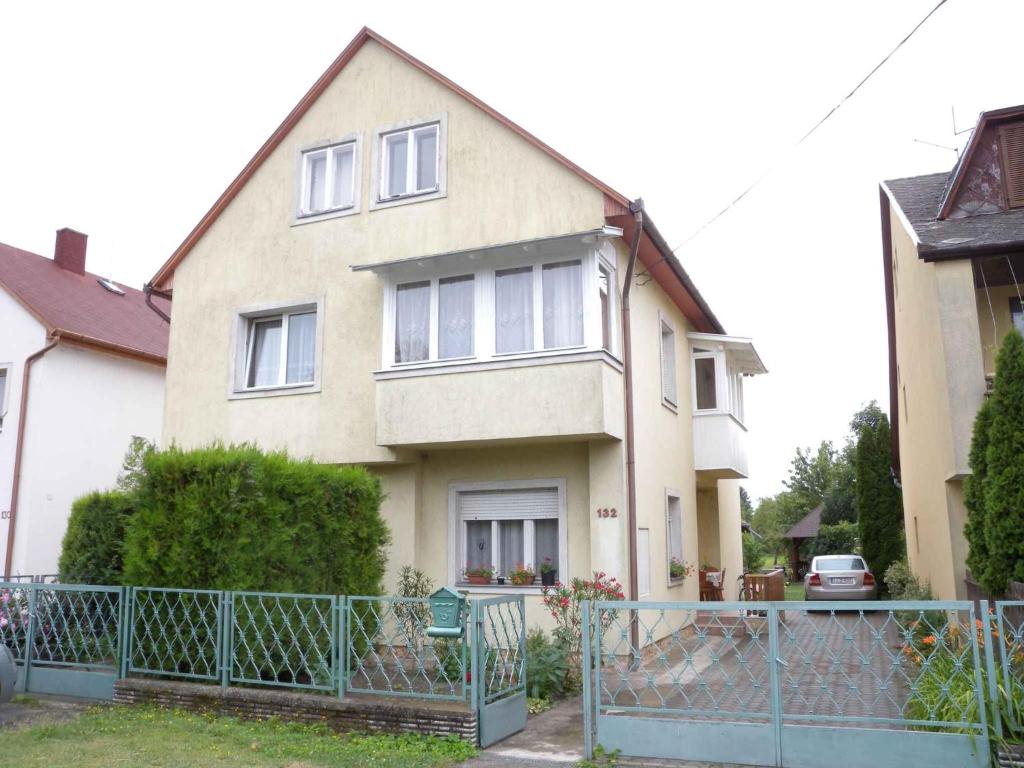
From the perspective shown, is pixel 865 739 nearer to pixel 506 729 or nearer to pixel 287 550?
pixel 506 729

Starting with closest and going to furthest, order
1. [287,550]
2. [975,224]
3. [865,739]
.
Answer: [865,739] → [287,550] → [975,224]

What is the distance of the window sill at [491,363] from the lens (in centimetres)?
1198

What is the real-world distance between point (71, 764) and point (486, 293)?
8.04m

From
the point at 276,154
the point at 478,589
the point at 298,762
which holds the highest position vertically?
the point at 276,154

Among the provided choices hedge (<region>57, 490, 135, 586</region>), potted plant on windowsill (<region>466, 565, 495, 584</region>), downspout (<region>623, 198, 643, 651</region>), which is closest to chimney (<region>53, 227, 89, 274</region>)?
hedge (<region>57, 490, 135, 586</region>)

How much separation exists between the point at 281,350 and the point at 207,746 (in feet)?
26.5

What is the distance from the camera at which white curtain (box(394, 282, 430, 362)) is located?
1339 centimetres

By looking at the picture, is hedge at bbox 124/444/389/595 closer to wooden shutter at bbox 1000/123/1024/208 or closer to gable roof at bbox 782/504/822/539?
wooden shutter at bbox 1000/123/1024/208

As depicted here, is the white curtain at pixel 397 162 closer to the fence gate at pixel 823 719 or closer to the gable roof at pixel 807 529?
the fence gate at pixel 823 719

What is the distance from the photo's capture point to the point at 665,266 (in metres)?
14.4

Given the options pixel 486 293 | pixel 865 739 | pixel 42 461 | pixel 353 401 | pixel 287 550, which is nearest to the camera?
pixel 865 739

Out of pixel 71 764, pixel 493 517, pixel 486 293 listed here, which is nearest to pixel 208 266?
pixel 486 293

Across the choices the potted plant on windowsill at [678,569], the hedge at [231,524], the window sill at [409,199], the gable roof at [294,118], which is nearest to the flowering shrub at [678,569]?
the potted plant on windowsill at [678,569]

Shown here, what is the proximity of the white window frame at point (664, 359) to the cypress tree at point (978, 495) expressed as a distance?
18.8 ft
